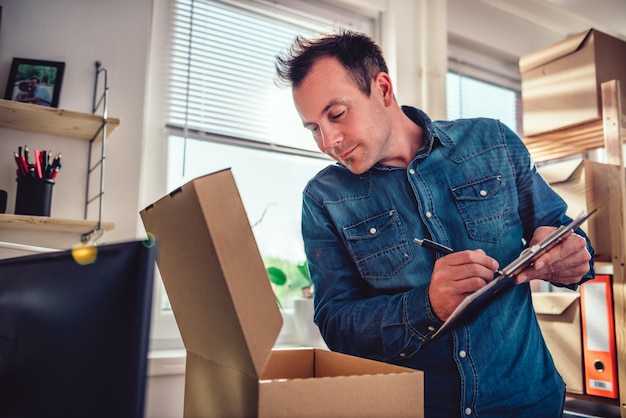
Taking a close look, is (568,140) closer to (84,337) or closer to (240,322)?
(240,322)

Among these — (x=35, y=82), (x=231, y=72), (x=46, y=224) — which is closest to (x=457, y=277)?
(x=46, y=224)

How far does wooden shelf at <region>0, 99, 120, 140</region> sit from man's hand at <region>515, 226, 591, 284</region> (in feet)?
3.74

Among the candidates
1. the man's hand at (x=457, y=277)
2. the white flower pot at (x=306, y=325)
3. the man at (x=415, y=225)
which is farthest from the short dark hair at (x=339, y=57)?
the white flower pot at (x=306, y=325)

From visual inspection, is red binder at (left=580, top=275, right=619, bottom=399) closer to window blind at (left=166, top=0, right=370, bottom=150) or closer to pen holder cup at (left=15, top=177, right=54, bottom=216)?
window blind at (left=166, top=0, right=370, bottom=150)

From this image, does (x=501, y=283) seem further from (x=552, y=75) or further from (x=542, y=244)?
(x=552, y=75)

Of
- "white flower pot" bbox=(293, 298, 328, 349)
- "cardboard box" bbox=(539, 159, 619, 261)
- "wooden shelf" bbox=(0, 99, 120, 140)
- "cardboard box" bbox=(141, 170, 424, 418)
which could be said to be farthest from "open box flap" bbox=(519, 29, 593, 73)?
"cardboard box" bbox=(141, 170, 424, 418)

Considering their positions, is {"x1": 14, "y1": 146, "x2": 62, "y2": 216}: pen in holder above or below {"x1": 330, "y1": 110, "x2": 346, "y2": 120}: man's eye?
below

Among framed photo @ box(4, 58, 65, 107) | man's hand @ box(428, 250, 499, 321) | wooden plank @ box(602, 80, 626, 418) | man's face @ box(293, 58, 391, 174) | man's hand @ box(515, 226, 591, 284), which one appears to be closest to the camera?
man's hand @ box(428, 250, 499, 321)

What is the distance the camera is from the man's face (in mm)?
1122

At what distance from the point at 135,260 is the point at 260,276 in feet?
0.53

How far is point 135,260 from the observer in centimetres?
45

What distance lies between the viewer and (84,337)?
45 centimetres

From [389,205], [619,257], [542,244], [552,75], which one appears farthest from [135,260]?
[552,75]

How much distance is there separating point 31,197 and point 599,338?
5.91 ft
